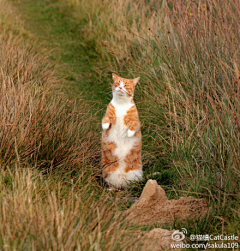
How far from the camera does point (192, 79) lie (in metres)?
5.45

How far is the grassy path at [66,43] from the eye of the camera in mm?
7266

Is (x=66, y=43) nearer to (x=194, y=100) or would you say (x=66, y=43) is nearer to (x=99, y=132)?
(x=99, y=132)

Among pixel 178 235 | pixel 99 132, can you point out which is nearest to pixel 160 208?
pixel 178 235

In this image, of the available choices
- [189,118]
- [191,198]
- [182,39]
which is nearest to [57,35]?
[182,39]

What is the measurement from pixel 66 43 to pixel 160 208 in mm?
5773

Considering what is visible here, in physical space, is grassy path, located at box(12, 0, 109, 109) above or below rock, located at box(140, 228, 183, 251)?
above

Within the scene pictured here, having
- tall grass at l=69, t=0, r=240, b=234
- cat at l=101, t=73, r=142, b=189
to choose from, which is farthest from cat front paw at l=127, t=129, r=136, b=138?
tall grass at l=69, t=0, r=240, b=234

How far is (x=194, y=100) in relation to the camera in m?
4.95

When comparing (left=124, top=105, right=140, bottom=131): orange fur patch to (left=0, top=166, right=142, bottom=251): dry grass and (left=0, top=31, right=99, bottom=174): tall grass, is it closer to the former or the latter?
(left=0, top=31, right=99, bottom=174): tall grass

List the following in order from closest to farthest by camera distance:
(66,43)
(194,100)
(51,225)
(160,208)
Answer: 1. (51,225)
2. (160,208)
3. (194,100)
4. (66,43)

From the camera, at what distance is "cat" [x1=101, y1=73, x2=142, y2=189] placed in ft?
14.5

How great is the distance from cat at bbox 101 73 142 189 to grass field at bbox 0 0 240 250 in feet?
0.50

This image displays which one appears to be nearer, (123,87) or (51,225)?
(51,225)

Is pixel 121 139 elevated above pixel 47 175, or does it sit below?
above
